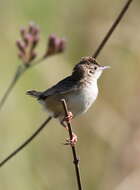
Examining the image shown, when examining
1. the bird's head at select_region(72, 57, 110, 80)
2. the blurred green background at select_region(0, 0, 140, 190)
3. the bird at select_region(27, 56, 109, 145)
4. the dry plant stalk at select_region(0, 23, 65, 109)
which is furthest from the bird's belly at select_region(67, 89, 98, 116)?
the blurred green background at select_region(0, 0, 140, 190)

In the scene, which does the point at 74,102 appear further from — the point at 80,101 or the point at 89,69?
the point at 89,69

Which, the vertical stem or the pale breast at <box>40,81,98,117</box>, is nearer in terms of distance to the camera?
the vertical stem

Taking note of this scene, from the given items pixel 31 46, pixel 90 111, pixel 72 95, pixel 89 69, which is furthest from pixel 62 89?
pixel 90 111

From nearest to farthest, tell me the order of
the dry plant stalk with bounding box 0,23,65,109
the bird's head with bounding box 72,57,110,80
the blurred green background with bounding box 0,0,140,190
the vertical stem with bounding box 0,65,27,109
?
the vertical stem with bounding box 0,65,27,109 → the dry plant stalk with bounding box 0,23,65,109 → the bird's head with bounding box 72,57,110,80 → the blurred green background with bounding box 0,0,140,190

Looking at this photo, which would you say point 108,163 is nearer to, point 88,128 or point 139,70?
point 88,128

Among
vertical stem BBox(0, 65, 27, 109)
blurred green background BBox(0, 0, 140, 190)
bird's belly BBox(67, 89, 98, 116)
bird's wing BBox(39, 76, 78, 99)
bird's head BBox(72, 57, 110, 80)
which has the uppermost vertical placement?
blurred green background BBox(0, 0, 140, 190)

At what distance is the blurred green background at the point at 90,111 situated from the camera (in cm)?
592

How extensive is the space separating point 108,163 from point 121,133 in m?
0.35

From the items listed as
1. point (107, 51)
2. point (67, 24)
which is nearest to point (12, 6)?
point (67, 24)

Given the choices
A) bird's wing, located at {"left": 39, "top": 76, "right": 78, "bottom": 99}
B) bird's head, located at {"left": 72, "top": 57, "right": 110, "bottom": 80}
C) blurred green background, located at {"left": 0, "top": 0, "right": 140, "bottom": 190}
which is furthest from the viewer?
blurred green background, located at {"left": 0, "top": 0, "right": 140, "bottom": 190}

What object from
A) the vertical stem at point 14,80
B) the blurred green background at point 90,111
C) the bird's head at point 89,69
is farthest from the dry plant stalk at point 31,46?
the blurred green background at point 90,111

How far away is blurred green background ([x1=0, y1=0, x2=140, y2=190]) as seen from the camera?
592 centimetres

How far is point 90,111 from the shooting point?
266 inches

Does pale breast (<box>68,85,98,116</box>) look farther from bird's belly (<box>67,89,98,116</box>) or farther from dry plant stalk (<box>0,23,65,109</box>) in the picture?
dry plant stalk (<box>0,23,65,109</box>)
